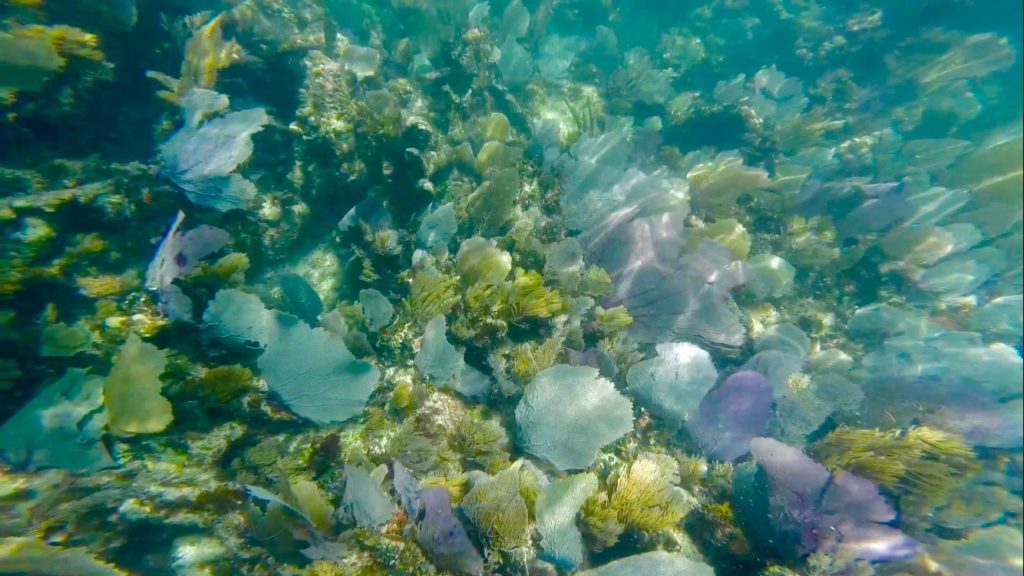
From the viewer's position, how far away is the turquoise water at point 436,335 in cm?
212

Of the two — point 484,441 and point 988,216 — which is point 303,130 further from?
Answer: point 988,216

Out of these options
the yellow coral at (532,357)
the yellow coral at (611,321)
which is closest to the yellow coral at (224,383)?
the yellow coral at (532,357)

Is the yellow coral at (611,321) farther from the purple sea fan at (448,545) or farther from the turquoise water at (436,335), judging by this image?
the purple sea fan at (448,545)

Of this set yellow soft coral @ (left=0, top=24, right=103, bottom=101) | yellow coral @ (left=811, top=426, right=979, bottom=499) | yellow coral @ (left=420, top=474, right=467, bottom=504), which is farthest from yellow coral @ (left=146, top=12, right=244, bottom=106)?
yellow coral @ (left=811, top=426, right=979, bottom=499)

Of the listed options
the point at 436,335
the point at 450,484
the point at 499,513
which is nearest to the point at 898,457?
the point at 499,513

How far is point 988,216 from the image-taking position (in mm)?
7023

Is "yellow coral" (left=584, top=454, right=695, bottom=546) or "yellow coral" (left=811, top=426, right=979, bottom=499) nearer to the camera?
"yellow coral" (left=584, top=454, right=695, bottom=546)

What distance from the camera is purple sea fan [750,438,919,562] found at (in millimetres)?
2650

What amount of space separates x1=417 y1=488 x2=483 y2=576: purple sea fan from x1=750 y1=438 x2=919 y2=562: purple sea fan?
74.9 inches

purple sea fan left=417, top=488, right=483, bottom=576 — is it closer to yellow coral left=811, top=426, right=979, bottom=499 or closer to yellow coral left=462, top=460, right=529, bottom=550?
yellow coral left=462, top=460, right=529, bottom=550

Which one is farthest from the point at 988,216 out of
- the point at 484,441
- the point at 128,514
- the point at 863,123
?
the point at 128,514

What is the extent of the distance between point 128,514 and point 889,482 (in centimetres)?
479

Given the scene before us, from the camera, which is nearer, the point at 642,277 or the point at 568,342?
the point at 568,342

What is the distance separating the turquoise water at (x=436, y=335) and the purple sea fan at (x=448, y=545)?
0.06 ft
